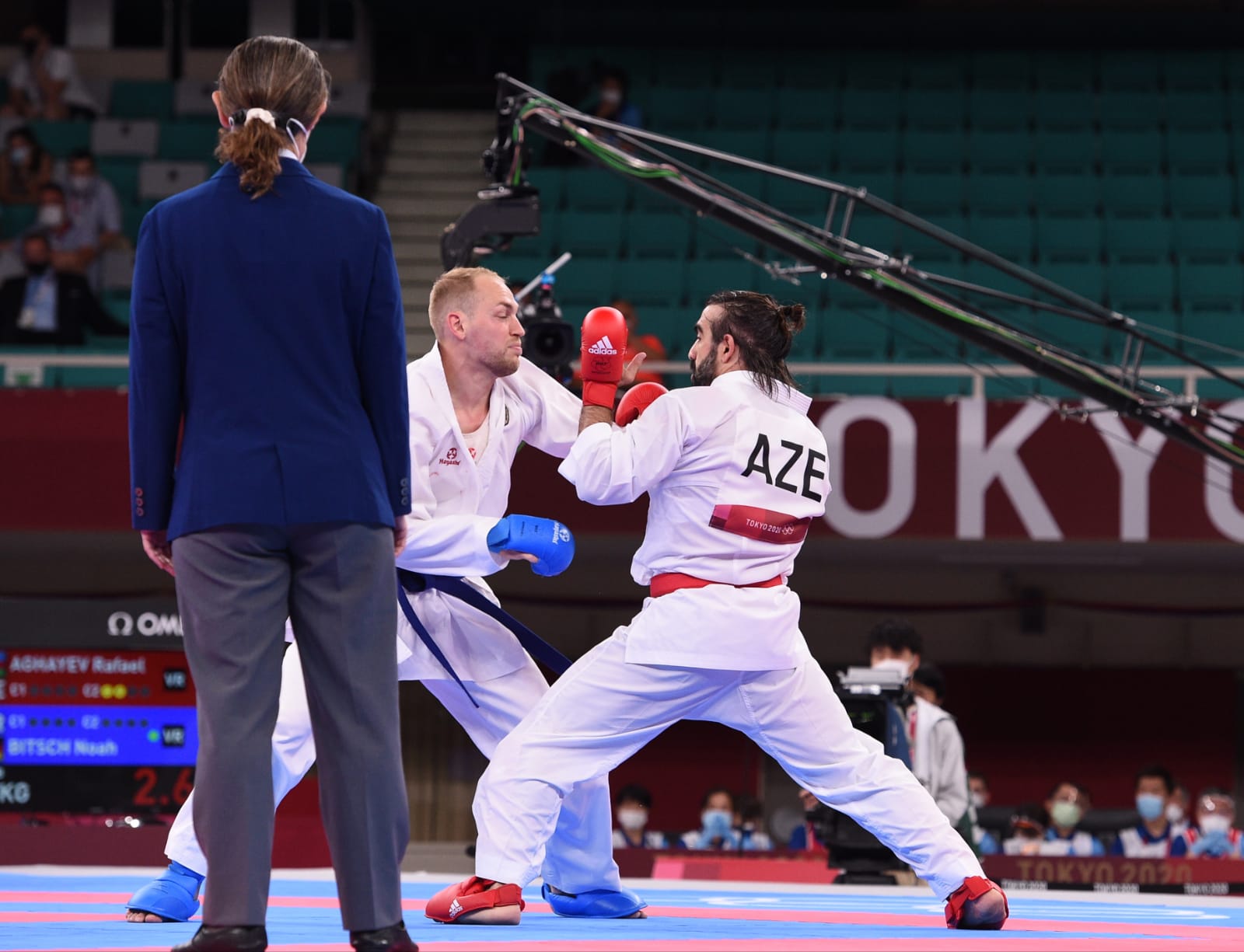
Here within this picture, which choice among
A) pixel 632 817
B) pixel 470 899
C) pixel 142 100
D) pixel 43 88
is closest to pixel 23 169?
pixel 43 88

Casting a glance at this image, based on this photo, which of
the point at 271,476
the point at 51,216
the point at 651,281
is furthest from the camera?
the point at 51,216

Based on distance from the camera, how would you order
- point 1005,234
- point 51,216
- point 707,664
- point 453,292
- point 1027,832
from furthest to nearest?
point 1005,234
point 51,216
point 1027,832
point 453,292
point 707,664

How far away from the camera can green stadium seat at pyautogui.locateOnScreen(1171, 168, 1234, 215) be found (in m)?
12.3

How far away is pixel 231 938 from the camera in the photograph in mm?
2578

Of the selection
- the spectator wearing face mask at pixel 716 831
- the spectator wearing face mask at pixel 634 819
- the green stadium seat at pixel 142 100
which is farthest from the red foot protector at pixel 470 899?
the green stadium seat at pixel 142 100

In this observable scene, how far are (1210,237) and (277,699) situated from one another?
34.9 ft

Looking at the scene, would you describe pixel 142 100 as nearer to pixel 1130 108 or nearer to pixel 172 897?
pixel 1130 108

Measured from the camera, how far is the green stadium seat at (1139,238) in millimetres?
11906

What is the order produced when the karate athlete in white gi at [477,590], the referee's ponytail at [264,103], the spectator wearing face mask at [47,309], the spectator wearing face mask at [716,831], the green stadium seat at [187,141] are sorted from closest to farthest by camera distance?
the referee's ponytail at [264,103], the karate athlete in white gi at [477,590], the spectator wearing face mask at [716,831], the spectator wearing face mask at [47,309], the green stadium seat at [187,141]

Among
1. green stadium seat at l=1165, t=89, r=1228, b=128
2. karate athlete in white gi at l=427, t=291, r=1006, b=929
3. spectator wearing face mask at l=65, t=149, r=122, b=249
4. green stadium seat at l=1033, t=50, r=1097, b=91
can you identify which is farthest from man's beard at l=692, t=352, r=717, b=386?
green stadium seat at l=1033, t=50, r=1097, b=91

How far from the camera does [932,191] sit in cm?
1236

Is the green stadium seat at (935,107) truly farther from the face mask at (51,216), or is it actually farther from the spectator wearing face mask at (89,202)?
the face mask at (51,216)

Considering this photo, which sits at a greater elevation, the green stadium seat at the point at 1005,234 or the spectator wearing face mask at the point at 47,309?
the green stadium seat at the point at 1005,234

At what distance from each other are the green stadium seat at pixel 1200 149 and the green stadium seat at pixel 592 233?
14.6 feet
